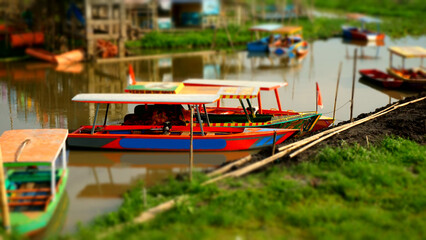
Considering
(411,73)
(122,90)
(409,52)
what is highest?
(409,52)

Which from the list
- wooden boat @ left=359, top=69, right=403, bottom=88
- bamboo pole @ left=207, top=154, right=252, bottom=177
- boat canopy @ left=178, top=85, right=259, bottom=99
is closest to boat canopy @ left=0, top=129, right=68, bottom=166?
bamboo pole @ left=207, top=154, right=252, bottom=177

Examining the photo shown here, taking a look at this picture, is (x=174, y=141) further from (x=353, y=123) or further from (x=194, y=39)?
(x=194, y=39)

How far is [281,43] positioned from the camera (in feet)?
96.1

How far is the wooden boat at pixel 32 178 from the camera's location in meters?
7.72

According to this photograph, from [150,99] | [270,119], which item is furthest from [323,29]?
[150,99]

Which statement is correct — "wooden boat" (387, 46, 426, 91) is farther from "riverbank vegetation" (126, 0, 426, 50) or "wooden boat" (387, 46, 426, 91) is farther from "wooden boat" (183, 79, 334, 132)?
"riverbank vegetation" (126, 0, 426, 50)

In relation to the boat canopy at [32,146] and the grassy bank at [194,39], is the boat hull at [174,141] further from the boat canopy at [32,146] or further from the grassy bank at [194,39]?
the grassy bank at [194,39]

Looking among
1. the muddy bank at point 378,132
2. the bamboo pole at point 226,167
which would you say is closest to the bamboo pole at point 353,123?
the muddy bank at point 378,132

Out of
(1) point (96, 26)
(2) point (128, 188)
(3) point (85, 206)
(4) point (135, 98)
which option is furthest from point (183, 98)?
(1) point (96, 26)

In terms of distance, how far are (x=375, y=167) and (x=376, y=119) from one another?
384cm

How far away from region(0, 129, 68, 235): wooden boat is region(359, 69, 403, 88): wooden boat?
1283 centimetres

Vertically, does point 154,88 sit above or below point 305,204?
above

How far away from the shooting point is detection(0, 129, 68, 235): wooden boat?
7.72 metres

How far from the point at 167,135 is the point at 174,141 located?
20 cm
